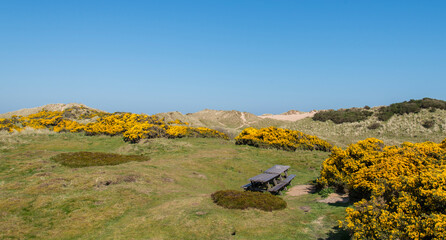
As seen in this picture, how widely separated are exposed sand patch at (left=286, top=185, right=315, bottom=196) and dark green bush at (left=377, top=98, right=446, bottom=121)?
144 ft

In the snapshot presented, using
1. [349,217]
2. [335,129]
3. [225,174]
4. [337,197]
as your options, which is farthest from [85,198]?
[335,129]

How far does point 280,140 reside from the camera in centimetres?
3055

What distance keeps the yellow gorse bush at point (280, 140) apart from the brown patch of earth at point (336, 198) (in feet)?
52.9

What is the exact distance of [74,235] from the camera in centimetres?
1001

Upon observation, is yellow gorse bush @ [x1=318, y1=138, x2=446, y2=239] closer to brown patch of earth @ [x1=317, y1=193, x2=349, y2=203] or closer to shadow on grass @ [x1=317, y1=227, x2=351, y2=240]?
shadow on grass @ [x1=317, y1=227, x2=351, y2=240]

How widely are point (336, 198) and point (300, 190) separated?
328 centimetres

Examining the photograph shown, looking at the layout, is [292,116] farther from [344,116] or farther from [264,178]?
[264,178]

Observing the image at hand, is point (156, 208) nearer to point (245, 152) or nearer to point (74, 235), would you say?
point (74, 235)

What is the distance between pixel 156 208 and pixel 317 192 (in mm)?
9424

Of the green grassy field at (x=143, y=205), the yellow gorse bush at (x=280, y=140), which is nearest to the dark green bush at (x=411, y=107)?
the yellow gorse bush at (x=280, y=140)

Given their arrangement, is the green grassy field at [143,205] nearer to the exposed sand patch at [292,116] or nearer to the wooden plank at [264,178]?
the wooden plank at [264,178]

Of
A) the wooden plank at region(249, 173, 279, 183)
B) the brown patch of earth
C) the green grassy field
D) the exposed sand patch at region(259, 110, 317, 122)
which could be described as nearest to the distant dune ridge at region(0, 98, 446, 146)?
the exposed sand patch at region(259, 110, 317, 122)

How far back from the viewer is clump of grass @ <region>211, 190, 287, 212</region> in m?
12.1

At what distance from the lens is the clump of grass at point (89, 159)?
2042 cm
